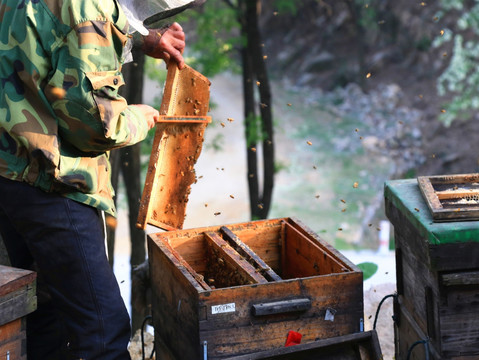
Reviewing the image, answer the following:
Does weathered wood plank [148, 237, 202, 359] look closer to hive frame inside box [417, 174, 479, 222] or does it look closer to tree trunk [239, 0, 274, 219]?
hive frame inside box [417, 174, 479, 222]

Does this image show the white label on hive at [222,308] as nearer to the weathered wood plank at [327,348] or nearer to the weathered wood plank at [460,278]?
the weathered wood plank at [327,348]

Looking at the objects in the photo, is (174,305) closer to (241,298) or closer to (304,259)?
(241,298)

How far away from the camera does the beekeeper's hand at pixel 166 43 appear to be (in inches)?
112

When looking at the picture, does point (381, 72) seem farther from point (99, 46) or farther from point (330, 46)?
point (99, 46)

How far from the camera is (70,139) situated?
241 cm

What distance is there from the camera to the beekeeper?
7.50 feet

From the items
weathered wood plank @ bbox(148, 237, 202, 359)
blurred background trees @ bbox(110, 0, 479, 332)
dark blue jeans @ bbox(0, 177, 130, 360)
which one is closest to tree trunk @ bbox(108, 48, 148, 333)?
weathered wood plank @ bbox(148, 237, 202, 359)

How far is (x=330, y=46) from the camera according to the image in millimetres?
22031

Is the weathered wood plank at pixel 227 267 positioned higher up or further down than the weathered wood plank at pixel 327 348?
higher up

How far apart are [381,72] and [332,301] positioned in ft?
59.7

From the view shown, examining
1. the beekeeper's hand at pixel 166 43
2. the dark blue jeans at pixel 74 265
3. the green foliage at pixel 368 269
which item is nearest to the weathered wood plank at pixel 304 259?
the dark blue jeans at pixel 74 265

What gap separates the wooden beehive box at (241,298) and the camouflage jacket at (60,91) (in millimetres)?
464

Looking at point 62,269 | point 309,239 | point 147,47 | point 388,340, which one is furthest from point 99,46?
point 388,340

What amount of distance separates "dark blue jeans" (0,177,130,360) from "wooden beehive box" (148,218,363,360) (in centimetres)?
24
